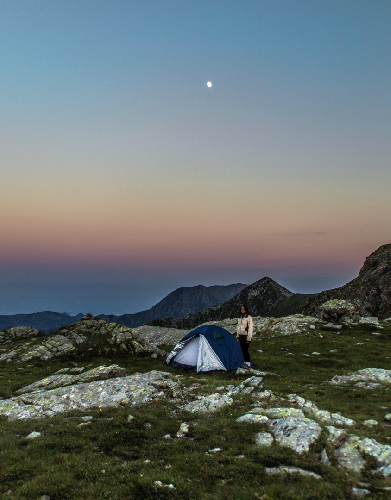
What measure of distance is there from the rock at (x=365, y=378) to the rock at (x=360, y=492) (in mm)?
13262

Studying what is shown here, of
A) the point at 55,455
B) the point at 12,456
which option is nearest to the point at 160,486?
the point at 55,455

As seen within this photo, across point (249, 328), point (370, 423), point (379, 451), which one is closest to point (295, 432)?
point (379, 451)

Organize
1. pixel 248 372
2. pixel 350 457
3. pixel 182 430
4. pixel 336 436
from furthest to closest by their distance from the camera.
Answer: pixel 248 372, pixel 182 430, pixel 336 436, pixel 350 457

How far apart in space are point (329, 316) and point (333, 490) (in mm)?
47248

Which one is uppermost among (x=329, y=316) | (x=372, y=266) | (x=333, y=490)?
(x=372, y=266)

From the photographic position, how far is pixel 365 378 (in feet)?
69.3

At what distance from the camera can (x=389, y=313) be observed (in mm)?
92750

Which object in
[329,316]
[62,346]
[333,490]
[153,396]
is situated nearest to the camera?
[333,490]

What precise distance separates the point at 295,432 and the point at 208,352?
1546 centimetres

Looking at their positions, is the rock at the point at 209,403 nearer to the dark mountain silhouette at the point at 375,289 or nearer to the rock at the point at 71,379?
the rock at the point at 71,379

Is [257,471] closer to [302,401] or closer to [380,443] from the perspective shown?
[380,443]

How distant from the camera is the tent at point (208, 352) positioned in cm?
2644

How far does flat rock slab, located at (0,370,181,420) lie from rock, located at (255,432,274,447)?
7.71m

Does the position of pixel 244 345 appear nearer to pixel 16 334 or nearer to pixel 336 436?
pixel 336 436
